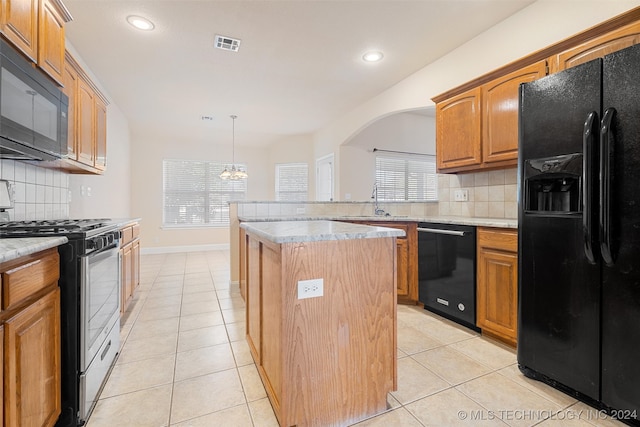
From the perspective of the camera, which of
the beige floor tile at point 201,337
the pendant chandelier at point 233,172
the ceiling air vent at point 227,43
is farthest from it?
the pendant chandelier at point 233,172

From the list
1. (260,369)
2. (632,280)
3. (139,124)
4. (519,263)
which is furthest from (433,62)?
(139,124)

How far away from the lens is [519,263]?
1784 millimetres

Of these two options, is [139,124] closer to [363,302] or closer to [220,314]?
[220,314]

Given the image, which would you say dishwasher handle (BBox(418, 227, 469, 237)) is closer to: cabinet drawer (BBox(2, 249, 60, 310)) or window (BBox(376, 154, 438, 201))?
cabinet drawer (BBox(2, 249, 60, 310))

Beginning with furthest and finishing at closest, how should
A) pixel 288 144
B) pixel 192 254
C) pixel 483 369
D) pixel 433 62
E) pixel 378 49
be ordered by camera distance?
pixel 288 144 → pixel 192 254 → pixel 433 62 → pixel 378 49 → pixel 483 369

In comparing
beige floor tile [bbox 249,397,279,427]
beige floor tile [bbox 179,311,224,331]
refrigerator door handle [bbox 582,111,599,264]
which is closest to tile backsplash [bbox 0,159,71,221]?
beige floor tile [bbox 179,311,224,331]

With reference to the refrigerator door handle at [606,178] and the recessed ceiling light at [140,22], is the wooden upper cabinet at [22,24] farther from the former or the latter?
the refrigerator door handle at [606,178]

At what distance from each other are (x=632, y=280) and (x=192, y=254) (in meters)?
6.56

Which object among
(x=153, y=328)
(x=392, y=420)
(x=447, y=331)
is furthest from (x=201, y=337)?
(x=447, y=331)

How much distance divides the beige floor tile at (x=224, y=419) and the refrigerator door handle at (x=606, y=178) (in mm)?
1874

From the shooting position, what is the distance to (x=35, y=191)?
2.38 metres

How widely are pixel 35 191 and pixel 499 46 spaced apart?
4.12 metres

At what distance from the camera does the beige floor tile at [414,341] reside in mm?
2115

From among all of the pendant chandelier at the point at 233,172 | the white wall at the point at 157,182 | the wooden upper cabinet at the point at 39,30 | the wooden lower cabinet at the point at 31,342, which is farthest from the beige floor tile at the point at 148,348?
the white wall at the point at 157,182
